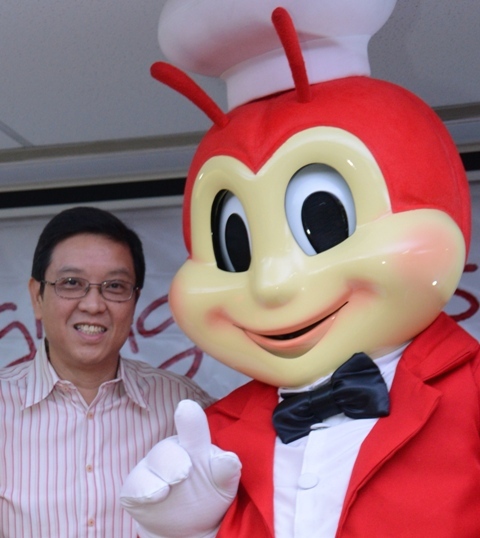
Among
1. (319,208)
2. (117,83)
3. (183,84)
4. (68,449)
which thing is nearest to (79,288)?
(68,449)

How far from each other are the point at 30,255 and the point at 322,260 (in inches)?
64.7

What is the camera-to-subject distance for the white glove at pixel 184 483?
152 cm

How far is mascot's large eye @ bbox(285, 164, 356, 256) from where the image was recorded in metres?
1.57

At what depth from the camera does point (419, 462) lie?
148 cm

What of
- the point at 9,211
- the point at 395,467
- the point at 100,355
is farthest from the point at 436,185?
the point at 9,211

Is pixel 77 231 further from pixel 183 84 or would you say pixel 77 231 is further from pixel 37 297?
pixel 183 84

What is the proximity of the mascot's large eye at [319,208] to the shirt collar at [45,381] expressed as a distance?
2.47 ft

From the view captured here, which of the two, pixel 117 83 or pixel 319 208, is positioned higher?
pixel 117 83

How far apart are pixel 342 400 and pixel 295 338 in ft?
0.48

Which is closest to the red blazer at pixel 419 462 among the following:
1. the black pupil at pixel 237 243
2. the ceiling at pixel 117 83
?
the black pupil at pixel 237 243

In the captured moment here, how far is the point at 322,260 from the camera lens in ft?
5.07

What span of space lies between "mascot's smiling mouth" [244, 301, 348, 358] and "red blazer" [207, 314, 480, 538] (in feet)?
0.51

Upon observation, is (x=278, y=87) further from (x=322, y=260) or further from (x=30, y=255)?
(x=30, y=255)

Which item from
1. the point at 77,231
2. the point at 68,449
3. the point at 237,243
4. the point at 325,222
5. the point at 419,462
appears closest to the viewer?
the point at 419,462
